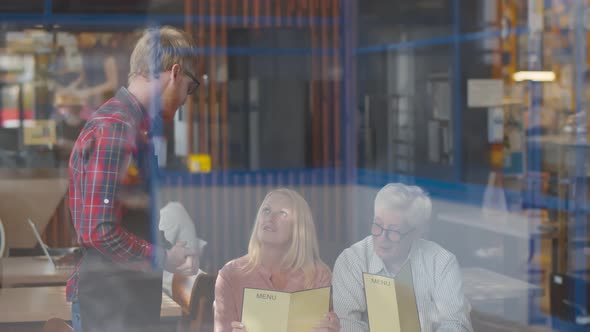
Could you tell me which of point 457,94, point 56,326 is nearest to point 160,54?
point 56,326

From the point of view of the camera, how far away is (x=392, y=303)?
2.69m

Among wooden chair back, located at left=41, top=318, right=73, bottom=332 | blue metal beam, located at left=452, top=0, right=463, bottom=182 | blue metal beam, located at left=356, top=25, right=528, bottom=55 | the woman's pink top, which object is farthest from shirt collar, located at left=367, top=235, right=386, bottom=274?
blue metal beam, located at left=452, top=0, right=463, bottom=182

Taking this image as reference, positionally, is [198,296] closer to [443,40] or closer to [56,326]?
[56,326]

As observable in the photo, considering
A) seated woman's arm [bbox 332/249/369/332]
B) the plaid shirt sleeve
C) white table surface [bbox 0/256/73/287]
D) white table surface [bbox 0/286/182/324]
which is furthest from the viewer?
white table surface [bbox 0/256/73/287]

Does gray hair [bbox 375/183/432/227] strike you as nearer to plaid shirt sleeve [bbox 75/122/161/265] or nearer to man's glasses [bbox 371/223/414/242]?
man's glasses [bbox 371/223/414/242]

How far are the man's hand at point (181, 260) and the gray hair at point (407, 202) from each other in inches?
23.1

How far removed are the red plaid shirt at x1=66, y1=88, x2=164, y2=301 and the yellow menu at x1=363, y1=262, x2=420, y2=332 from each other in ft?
2.09

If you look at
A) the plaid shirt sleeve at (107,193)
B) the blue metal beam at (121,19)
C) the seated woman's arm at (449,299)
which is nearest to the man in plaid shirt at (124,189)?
the plaid shirt sleeve at (107,193)

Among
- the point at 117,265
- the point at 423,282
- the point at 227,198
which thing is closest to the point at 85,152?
the point at 117,265

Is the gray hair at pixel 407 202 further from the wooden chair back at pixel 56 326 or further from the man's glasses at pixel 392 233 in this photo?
the wooden chair back at pixel 56 326

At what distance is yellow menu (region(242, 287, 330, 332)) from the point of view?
2.55 m

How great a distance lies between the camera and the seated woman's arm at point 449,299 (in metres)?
2.72

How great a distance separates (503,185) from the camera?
17.0 ft

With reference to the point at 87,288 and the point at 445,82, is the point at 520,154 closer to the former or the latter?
the point at 445,82
